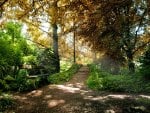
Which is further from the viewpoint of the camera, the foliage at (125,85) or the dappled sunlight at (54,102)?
the foliage at (125,85)

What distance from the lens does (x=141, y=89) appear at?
12.8 meters

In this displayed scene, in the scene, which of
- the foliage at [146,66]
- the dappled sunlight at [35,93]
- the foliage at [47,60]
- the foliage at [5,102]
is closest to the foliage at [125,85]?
the foliage at [146,66]

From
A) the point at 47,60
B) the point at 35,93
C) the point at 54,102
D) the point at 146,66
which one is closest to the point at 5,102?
the point at 54,102

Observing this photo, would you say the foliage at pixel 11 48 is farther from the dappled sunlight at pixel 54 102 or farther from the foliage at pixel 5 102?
the dappled sunlight at pixel 54 102

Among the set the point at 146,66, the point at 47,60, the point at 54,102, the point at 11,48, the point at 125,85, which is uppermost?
the point at 11,48

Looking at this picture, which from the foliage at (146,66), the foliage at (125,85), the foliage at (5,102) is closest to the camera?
the foliage at (5,102)

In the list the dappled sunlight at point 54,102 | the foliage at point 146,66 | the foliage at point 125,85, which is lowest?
the dappled sunlight at point 54,102

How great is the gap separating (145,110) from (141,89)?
12.9 ft

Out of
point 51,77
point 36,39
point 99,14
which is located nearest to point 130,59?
point 51,77

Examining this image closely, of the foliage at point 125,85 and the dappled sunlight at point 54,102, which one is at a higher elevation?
the foliage at point 125,85

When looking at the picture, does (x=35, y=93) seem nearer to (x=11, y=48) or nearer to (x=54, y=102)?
(x=54, y=102)

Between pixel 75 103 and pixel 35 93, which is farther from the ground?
pixel 35 93

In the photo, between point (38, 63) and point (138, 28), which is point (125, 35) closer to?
point (138, 28)

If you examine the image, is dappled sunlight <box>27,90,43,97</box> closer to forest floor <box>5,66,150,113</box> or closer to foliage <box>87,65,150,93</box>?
forest floor <box>5,66,150,113</box>
